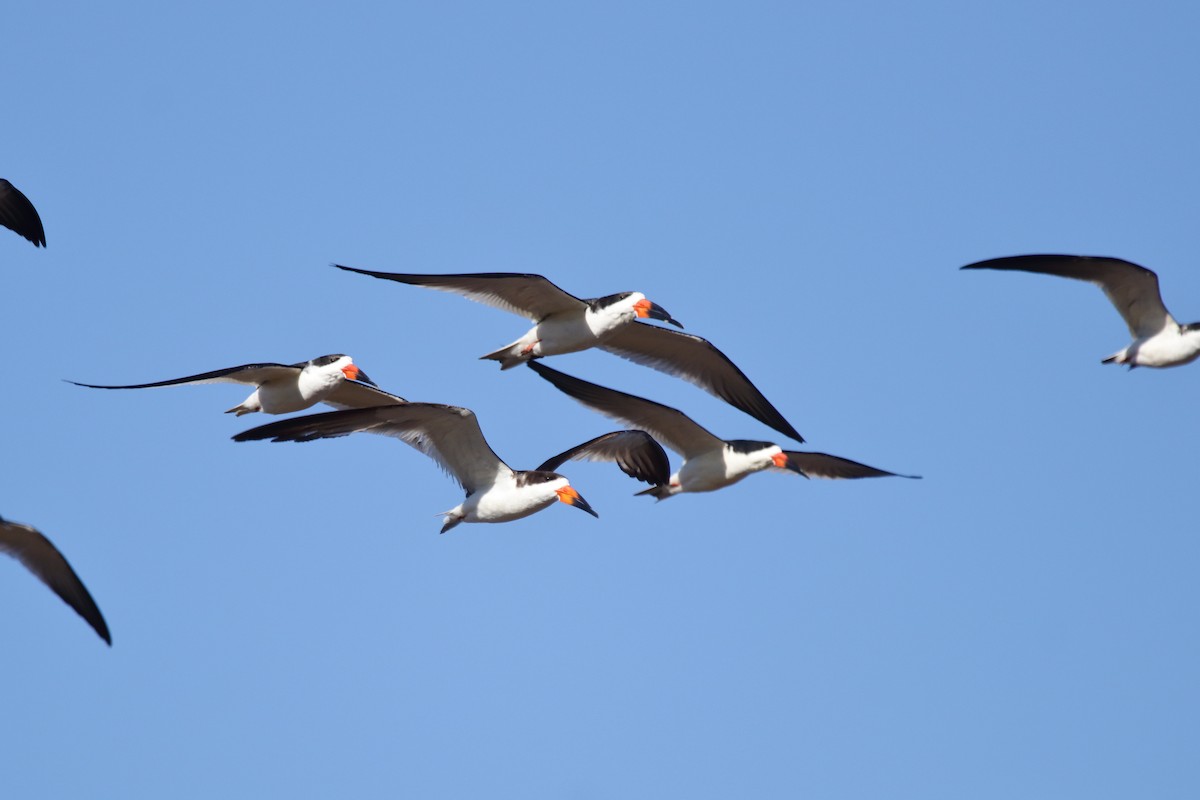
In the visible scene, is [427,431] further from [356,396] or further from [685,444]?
[685,444]

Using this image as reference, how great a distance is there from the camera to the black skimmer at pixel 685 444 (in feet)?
61.9

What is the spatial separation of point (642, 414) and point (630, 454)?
0.57 m

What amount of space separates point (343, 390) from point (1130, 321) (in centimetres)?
1004

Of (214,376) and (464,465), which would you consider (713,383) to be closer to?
(464,465)

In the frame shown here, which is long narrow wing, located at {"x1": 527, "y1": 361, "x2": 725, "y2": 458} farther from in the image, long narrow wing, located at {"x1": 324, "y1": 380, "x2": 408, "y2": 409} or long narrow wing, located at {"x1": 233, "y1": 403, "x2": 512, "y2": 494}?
long narrow wing, located at {"x1": 233, "y1": 403, "x2": 512, "y2": 494}

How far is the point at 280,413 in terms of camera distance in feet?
63.2

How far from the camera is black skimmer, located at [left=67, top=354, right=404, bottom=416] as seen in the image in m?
18.3

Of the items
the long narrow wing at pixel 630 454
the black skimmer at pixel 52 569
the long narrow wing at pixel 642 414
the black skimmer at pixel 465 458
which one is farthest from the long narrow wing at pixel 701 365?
the black skimmer at pixel 52 569

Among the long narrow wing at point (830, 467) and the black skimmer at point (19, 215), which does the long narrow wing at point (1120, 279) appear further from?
the black skimmer at point (19, 215)

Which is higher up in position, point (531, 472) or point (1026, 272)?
point (1026, 272)

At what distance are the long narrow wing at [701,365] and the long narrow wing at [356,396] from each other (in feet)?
9.76

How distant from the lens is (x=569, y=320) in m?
17.8

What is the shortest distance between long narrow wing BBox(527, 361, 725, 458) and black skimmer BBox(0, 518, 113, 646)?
595cm

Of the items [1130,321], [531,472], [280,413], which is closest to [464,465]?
[531,472]
